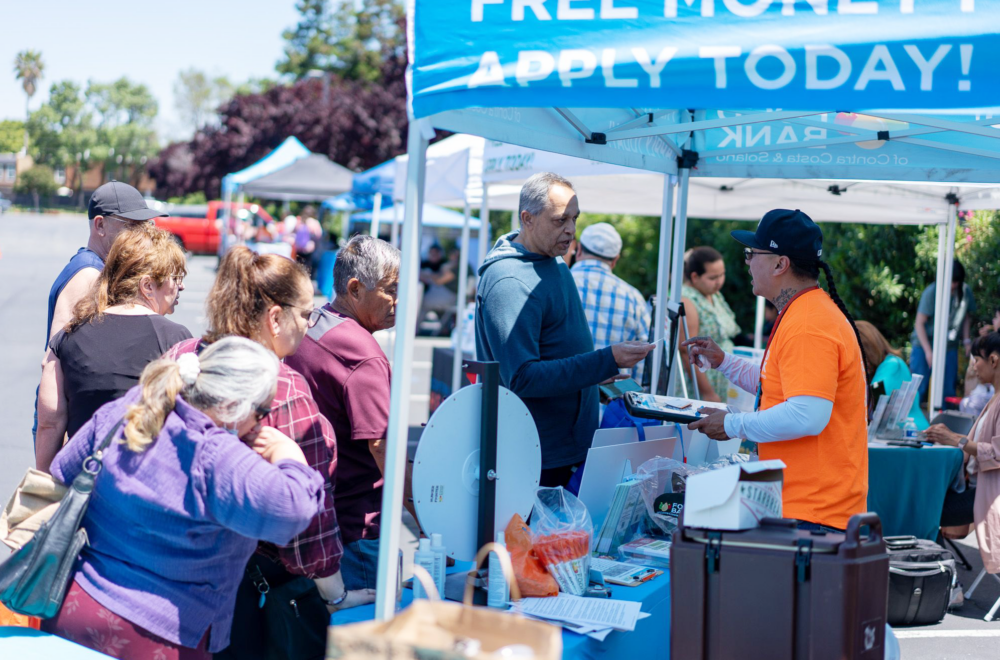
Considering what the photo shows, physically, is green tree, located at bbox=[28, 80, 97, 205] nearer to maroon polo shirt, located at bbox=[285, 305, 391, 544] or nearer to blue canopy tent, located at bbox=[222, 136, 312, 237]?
blue canopy tent, located at bbox=[222, 136, 312, 237]

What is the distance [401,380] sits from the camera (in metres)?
2.00

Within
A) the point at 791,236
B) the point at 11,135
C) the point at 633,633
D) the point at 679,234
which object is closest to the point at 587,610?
the point at 633,633

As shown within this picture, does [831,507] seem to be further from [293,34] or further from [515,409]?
[293,34]

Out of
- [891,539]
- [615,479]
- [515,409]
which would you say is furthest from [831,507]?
[891,539]

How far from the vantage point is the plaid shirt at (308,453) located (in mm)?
2166

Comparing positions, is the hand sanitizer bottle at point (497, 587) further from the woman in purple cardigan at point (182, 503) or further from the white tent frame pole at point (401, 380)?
the woman in purple cardigan at point (182, 503)

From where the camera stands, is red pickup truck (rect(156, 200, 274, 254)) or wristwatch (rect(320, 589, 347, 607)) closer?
wristwatch (rect(320, 589, 347, 607))

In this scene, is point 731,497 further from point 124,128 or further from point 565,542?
point 124,128

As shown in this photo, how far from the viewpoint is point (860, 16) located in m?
1.80

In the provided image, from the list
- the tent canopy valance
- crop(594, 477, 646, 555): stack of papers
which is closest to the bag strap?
crop(594, 477, 646, 555): stack of papers

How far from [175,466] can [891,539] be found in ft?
12.2

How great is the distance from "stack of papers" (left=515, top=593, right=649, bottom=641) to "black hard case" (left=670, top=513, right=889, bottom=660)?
0.15 metres

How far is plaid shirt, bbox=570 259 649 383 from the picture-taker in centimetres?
467

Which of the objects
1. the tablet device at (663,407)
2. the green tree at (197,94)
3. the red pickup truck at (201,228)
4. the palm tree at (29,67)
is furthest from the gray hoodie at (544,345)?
the green tree at (197,94)
